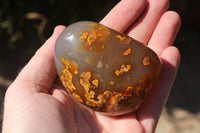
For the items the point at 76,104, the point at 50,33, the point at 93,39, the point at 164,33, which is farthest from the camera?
the point at 50,33

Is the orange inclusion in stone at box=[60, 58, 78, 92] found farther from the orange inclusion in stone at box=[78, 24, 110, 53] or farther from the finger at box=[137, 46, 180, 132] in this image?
the finger at box=[137, 46, 180, 132]

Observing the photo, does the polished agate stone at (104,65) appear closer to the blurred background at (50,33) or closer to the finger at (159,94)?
the finger at (159,94)

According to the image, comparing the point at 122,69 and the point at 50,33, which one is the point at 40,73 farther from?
the point at 50,33

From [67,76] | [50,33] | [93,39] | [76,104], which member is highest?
[93,39]

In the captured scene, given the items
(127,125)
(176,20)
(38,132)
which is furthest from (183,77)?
(38,132)

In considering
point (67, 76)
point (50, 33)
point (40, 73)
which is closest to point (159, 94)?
point (67, 76)

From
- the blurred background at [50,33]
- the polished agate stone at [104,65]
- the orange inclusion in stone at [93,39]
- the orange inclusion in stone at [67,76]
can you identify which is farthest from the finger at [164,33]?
the blurred background at [50,33]

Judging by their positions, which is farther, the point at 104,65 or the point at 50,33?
the point at 50,33

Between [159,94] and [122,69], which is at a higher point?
[122,69]
